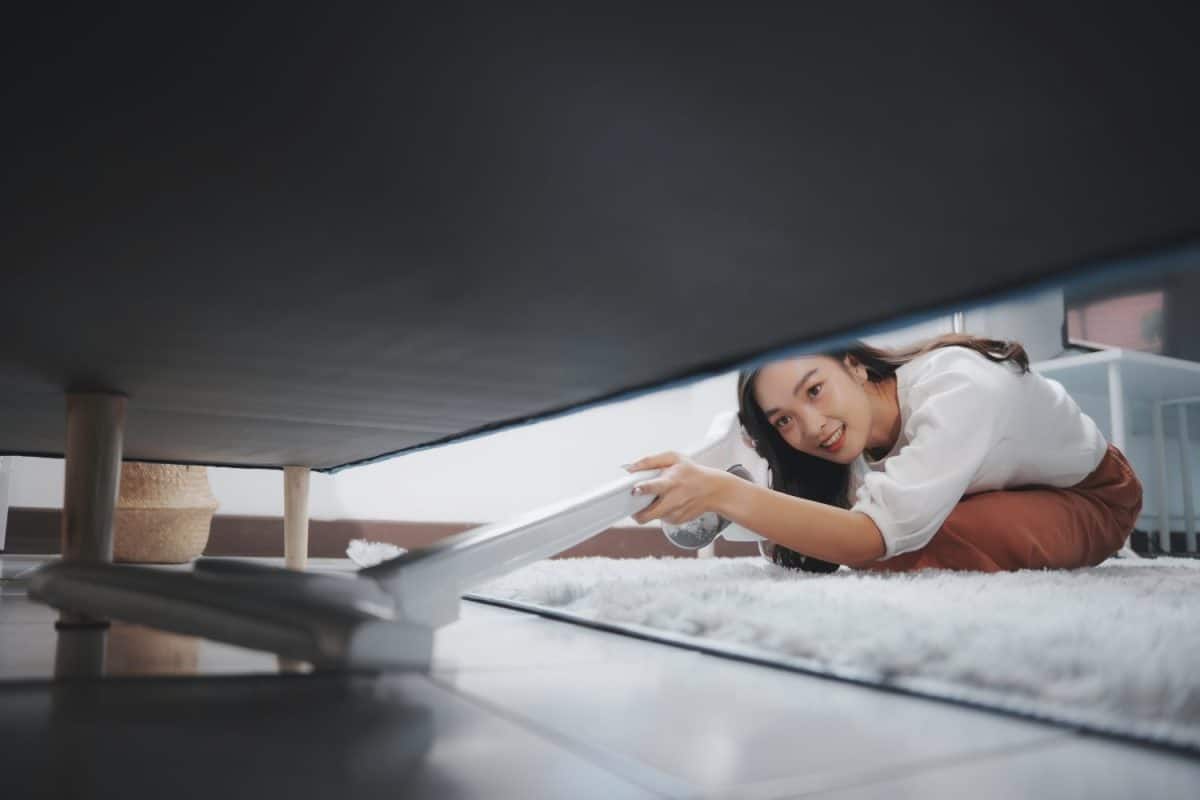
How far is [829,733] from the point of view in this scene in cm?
37

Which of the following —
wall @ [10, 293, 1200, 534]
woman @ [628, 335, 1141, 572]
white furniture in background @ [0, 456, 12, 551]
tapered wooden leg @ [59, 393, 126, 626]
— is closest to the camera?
tapered wooden leg @ [59, 393, 126, 626]

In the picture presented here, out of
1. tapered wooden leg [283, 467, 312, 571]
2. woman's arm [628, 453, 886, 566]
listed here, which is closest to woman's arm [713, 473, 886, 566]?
woman's arm [628, 453, 886, 566]

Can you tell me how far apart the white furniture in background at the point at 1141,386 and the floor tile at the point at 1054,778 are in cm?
198

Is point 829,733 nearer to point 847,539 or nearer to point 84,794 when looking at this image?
point 84,794

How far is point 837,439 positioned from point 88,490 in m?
0.92

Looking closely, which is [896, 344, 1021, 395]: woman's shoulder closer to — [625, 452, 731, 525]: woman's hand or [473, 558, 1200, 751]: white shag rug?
[473, 558, 1200, 751]: white shag rug

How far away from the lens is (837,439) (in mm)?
1167

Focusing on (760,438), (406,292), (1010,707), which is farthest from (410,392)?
(760,438)

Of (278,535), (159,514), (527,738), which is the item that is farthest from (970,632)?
(278,535)

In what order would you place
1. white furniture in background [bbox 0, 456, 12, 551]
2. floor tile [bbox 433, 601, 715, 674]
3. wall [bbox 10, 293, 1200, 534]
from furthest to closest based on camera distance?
wall [bbox 10, 293, 1200, 534]
white furniture in background [bbox 0, 456, 12, 551]
floor tile [bbox 433, 601, 715, 674]

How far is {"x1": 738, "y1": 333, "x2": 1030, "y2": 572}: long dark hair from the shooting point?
121cm

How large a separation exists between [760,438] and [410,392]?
0.70 m

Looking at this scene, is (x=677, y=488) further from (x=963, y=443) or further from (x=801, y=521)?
(x=963, y=443)

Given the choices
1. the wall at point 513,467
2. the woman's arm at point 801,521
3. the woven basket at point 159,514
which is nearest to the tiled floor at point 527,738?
the woman's arm at point 801,521
